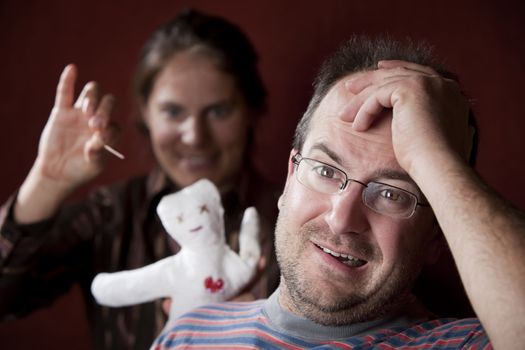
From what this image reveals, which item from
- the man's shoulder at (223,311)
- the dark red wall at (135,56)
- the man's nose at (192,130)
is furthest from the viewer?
the dark red wall at (135,56)

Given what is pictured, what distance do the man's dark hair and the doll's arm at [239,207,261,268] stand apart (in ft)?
0.57

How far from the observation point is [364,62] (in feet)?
3.32

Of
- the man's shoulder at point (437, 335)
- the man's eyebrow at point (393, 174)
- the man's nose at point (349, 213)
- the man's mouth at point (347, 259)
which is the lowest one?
the man's shoulder at point (437, 335)

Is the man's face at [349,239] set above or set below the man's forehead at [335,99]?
below

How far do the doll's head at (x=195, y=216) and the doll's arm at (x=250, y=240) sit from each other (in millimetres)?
39

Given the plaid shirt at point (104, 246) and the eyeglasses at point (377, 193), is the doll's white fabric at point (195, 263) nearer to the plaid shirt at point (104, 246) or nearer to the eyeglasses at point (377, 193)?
the plaid shirt at point (104, 246)

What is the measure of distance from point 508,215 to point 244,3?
122 centimetres

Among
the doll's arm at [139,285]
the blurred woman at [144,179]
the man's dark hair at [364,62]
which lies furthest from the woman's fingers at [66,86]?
the man's dark hair at [364,62]

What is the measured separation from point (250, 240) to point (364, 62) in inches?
14.6

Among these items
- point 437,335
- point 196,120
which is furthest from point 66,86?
point 437,335

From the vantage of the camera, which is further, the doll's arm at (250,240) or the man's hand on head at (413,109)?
the doll's arm at (250,240)

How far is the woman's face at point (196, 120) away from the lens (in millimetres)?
1461

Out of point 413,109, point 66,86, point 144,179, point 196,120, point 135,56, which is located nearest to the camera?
point 413,109

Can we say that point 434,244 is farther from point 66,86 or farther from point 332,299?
point 66,86
